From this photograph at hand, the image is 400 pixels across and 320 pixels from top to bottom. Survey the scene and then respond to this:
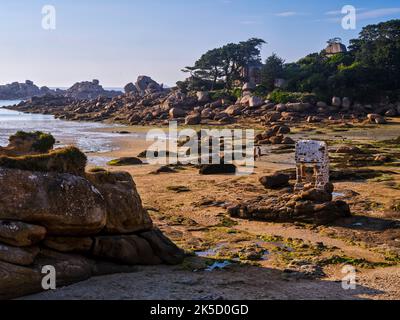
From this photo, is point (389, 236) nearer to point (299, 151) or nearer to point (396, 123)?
point (299, 151)

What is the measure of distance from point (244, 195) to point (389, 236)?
901 cm

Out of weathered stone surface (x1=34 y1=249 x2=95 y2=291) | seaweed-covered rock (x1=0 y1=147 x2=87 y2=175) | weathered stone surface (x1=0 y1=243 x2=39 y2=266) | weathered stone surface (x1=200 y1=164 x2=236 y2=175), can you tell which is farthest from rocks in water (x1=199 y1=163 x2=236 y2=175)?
weathered stone surface (x1=0 y1=243 x2=39 y2=266)

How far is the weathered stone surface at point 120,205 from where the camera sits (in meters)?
15.1

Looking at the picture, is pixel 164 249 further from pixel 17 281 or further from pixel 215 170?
pixel 215 170

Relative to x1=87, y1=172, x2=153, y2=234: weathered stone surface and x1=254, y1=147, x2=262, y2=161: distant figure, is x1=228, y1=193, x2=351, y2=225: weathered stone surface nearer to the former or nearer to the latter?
x1=87, y1=172, x2=153, y2=234: weathered stone surface

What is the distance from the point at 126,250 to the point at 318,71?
74155mm

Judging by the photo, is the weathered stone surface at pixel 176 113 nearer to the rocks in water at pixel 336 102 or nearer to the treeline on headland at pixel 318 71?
the treeline on headland at pixel 318 71

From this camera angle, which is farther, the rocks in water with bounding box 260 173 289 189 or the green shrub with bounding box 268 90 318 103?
the green shrub with bounding box 268 90 318 103

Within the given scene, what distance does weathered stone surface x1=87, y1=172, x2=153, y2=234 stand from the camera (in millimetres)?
15102

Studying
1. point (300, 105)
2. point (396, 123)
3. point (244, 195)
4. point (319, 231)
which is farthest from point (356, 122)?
point (319, 231)

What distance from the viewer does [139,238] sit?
15.5 meters

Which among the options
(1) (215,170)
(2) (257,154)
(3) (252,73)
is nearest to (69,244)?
(1) (215,170)

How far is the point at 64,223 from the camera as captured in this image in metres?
13.4

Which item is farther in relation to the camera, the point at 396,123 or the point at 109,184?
the point at 396,123
